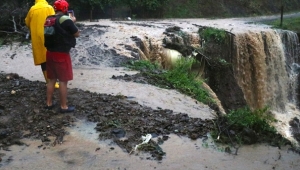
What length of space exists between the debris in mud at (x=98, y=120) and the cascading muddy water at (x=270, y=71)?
27.5 feet

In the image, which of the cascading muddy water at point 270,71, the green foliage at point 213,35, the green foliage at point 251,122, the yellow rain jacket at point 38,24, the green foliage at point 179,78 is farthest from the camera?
the cascading muddy water at point 270,71

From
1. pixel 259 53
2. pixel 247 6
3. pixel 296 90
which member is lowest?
pixel 296 90

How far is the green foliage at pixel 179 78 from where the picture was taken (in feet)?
24.4

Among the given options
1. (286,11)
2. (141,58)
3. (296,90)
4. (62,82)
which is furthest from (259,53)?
(286,11)

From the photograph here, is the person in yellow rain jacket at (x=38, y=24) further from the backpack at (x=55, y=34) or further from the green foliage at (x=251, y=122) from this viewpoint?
the green foliage at (x=251, y=122)

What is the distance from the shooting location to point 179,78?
26.4 ft

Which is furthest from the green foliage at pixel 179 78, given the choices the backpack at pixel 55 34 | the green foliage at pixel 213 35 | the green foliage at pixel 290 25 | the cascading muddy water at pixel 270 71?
the green foliage at pixel 290 25

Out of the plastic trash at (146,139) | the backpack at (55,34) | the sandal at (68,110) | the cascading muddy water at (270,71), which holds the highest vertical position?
the backpack at (55,34)

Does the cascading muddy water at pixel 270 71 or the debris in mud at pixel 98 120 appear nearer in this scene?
the debris in mud at pixel 98 120

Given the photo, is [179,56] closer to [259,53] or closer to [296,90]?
[259,53]

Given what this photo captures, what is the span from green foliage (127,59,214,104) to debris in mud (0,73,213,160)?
1681 millimetres

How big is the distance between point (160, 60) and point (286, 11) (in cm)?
2057

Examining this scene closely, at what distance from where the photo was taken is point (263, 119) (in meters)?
4.81

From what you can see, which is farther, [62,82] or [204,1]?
[204,1]
